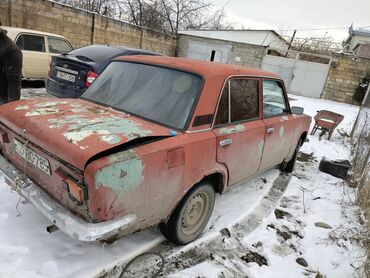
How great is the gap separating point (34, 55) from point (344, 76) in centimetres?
1608

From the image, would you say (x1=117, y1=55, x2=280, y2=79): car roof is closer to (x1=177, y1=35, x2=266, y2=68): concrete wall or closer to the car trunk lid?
the car trunk lid

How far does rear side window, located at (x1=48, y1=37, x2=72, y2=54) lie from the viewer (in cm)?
918

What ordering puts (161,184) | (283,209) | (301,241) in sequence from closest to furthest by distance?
1. (161,184)
2. (301,241)
3. (283,209)

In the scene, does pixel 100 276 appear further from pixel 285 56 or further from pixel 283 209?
pixel 285 56

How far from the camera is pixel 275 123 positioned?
4.09 meters

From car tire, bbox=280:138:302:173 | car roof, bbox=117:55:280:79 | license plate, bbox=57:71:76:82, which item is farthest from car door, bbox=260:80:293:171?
license plate, bbox=57:71:76:82

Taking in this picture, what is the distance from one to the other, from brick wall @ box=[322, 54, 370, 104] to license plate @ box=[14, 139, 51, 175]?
60.6 feet

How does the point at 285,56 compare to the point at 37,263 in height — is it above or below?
above

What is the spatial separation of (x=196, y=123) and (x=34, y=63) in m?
7.59

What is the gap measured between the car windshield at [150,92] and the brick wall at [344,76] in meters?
17.3

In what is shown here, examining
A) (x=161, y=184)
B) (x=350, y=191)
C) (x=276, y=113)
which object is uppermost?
(x=276, y=113)

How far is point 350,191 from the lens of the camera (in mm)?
5129

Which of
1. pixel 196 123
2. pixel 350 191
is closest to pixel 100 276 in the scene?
pixel 196 123

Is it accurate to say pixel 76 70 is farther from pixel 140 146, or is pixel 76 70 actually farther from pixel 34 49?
pixel 140 146
